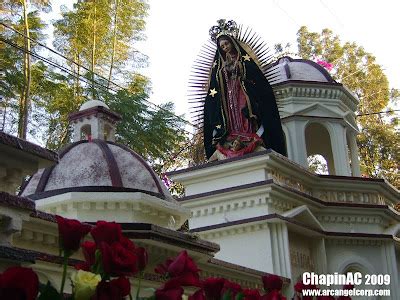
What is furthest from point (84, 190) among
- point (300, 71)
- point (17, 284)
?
point (300, 71)

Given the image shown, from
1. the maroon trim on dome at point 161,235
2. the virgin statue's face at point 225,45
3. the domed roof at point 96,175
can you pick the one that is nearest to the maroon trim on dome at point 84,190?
the domed roof at point 96,175

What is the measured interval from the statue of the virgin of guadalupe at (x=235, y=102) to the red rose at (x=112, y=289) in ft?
41.0

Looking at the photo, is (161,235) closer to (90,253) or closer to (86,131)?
(86,131)

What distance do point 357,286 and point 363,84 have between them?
18548mm

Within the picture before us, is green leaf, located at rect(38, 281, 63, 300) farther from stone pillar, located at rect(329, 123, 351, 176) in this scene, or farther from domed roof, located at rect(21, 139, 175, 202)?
stone pillar, located at rect(329, 123, 351, 176)

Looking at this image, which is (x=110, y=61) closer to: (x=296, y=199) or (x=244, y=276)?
(x=296, y=199)

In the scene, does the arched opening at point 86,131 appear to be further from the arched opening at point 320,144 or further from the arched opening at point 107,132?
the arched opening at point 320,144

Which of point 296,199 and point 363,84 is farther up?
point 363,84

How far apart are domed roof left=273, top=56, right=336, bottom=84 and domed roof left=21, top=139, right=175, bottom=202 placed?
303 inches

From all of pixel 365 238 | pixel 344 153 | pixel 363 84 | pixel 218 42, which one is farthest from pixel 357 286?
pixel 363 84

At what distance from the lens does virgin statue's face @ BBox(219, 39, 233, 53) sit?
1554 centimetres

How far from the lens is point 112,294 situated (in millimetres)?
2307

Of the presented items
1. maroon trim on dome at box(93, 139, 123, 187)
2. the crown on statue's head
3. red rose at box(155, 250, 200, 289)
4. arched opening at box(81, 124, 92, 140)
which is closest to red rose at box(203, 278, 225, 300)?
red rose at box(155, 250, 200, 289)

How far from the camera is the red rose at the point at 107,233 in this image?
2.40 meters
